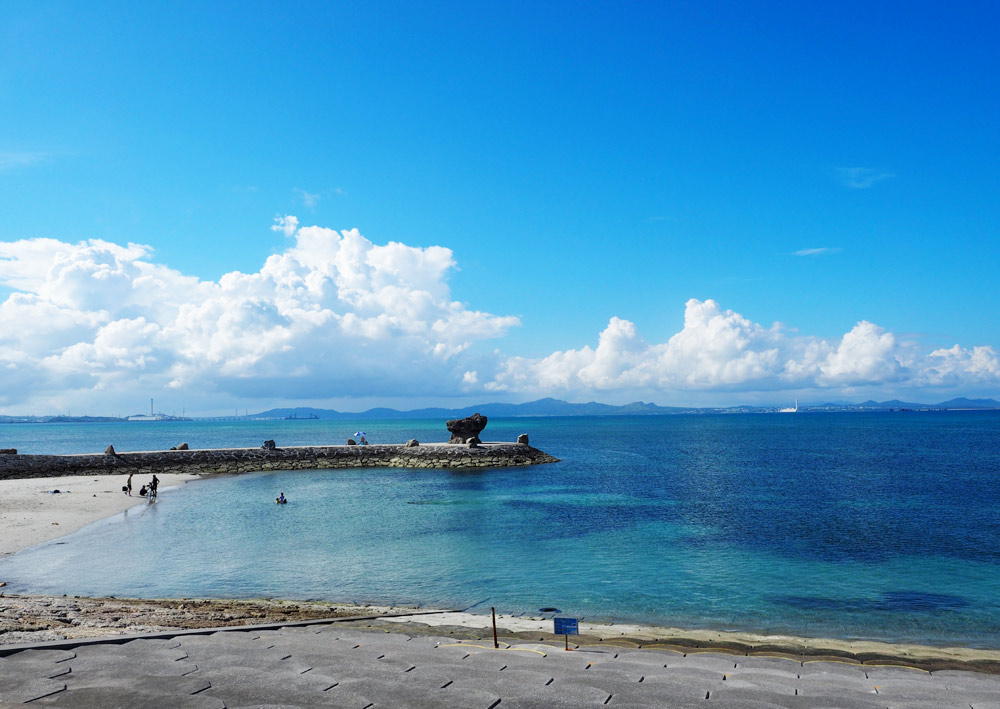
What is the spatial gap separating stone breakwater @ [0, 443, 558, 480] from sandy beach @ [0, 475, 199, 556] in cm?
459

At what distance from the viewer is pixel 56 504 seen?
5025 cm

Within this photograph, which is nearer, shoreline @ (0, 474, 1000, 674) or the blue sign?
the blue sign

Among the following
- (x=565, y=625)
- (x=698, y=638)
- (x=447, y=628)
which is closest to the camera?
(x=565, y=625)

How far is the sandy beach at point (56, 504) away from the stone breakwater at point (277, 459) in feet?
15.1

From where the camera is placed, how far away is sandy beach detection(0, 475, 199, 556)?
127ft

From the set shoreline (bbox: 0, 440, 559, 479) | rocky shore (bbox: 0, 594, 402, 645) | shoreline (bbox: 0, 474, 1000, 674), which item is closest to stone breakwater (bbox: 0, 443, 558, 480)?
shoreline (bbox: 0, 440, 559, 479)

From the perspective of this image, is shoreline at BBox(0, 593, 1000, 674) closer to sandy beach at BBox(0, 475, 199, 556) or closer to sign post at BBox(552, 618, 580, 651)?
sign post at BBox(552, 618, 580, 651)

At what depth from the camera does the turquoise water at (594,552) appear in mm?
25297

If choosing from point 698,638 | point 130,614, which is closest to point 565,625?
point 698,638

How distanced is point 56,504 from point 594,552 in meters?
46.0

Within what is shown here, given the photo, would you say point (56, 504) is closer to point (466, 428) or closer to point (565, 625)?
point (565, 625)

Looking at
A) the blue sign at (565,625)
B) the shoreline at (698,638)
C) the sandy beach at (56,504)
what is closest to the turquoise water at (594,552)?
the shoreline at (698,638)

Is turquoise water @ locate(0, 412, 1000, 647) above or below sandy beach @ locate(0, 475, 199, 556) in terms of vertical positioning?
below

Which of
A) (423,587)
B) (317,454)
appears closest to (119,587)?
(423,587)
